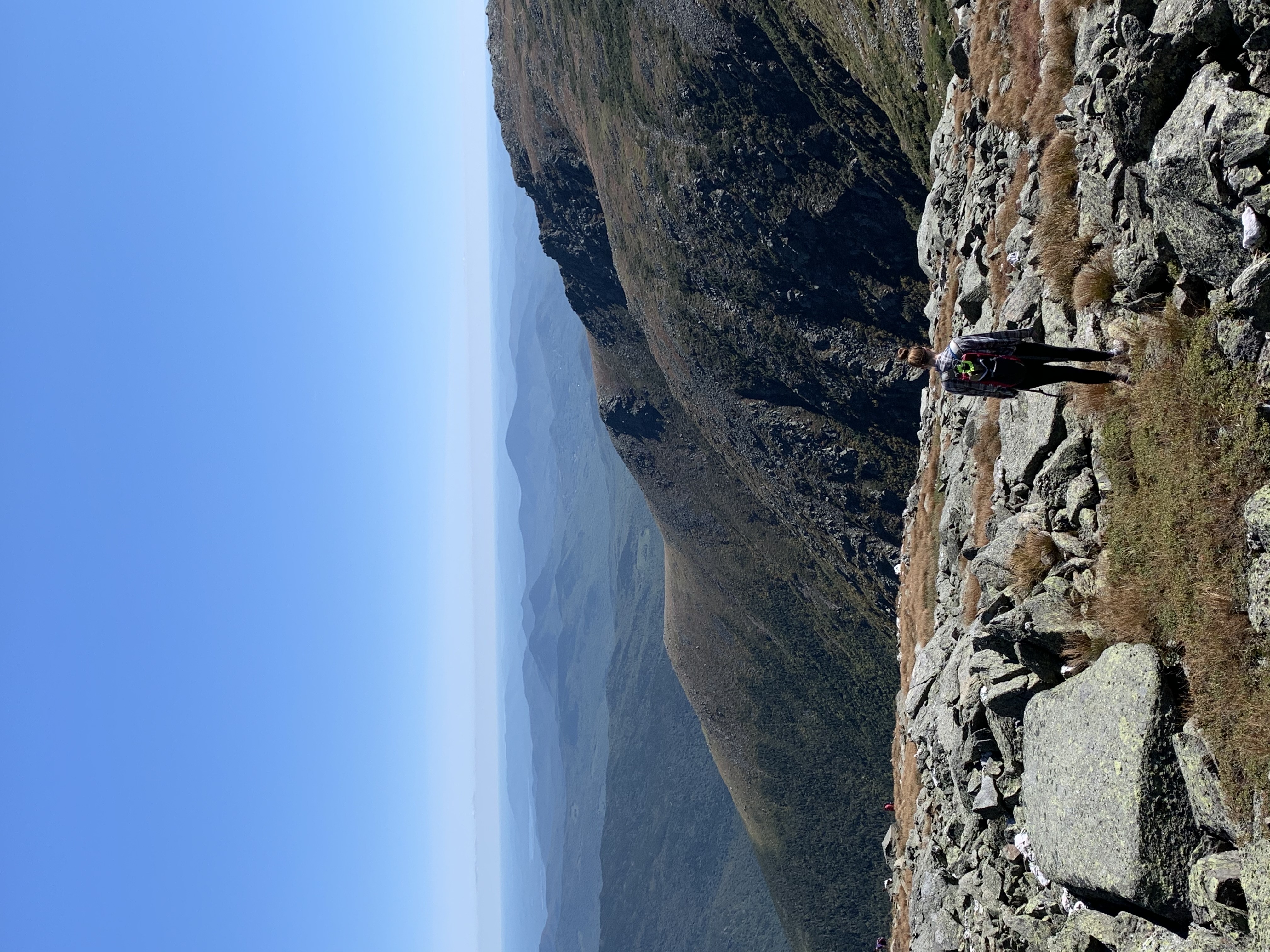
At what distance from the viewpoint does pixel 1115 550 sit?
42.3 ft

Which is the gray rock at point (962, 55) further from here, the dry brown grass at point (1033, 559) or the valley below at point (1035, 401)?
the dry brown grass at point (1033, 559)

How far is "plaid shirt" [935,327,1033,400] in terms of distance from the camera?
47.2 ft

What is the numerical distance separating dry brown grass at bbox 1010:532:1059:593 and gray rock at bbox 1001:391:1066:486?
66.3 inches

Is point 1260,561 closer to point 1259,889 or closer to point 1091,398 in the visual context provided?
point 1259,889

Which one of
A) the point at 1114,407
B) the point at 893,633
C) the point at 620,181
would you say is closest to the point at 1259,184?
the point at 1114,407

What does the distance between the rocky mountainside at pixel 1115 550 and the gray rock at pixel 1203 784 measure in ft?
0.09

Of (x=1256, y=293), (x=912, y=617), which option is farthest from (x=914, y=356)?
(x=912, y=617)

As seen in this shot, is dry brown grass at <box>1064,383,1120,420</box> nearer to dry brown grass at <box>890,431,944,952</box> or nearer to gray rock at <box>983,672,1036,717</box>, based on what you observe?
gray rock at <box>983,672,1036,717</box>

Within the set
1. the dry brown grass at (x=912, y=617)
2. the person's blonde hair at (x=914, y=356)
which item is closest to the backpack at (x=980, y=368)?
the person's blonde hair at (x=914, y=356)

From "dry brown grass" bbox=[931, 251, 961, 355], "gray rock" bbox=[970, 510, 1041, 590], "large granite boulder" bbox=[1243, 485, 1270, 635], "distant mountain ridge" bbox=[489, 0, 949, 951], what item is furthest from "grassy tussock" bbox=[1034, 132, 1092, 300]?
"distant mountain ridge" bbox=[489, 0, 949, 951]

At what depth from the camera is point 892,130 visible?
56469 millimetres

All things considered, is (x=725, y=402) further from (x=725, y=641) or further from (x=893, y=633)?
(x=725, y=641)

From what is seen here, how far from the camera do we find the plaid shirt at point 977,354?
14398mm

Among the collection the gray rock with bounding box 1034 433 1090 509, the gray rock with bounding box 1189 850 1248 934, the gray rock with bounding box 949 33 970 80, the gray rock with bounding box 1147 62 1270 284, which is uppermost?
the gray rock with bounding box 949 33 970 80
